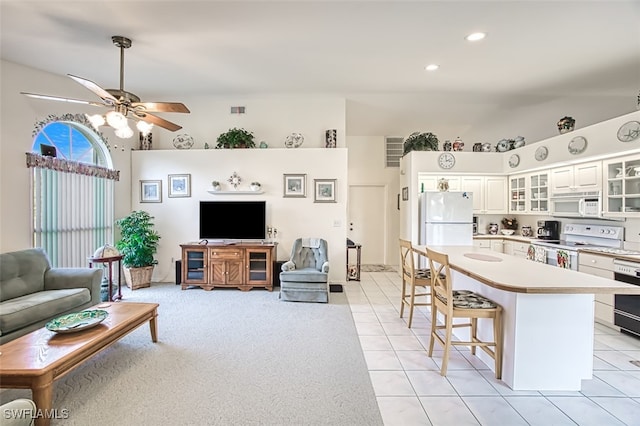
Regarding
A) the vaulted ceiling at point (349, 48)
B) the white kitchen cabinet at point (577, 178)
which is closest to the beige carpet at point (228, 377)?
the vaulted ceiling at point (349, 48)

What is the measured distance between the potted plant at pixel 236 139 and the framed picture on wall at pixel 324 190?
4.54 ft

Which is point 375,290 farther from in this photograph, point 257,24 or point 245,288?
point 257,24

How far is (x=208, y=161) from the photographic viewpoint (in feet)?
17.2

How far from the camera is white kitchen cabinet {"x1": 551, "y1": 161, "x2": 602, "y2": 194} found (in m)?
3.95

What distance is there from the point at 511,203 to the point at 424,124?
2.31m

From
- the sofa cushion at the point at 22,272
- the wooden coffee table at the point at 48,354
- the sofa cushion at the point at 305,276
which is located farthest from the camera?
the sofa cushion at the point at 305,276

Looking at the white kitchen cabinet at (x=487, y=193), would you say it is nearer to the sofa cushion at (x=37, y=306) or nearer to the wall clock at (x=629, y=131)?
the wall clock at (x=629, y=131)

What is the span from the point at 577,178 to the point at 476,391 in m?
3.77

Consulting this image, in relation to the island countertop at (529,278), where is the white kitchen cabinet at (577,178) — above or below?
above

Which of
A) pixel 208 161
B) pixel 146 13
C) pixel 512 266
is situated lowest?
pixel 512 266

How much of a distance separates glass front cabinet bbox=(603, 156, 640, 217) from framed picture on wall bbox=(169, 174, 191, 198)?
→ 6.29m

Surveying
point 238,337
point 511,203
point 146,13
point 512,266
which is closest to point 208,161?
point 146,13

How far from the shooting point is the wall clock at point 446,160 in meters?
5.27

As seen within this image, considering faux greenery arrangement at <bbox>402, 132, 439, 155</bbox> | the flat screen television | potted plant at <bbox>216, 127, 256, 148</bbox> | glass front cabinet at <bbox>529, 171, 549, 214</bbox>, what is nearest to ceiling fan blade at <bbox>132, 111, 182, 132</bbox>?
potted plant at <bbox>216, 127, 256, 148</bbox>
